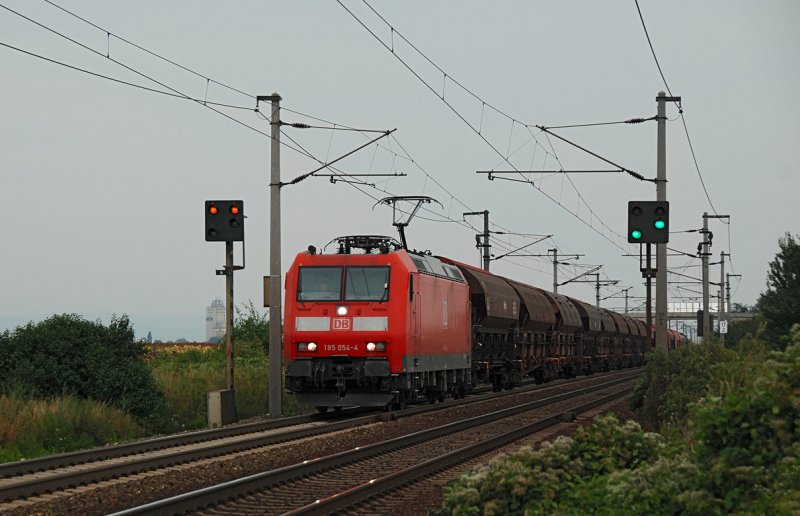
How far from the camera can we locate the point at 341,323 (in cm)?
2320

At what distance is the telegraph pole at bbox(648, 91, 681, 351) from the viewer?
26.6m

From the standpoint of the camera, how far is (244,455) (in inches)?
648

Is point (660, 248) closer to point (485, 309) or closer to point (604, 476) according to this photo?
point (485, 309)

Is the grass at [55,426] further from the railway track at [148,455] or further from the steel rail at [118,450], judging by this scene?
the railway track at [148,455]

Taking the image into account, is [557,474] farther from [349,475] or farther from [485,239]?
[485,239]

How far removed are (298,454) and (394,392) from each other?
679 cm

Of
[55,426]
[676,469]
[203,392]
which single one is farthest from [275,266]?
[676,469]

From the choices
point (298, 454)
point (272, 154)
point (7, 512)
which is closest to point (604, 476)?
point (7, 512)

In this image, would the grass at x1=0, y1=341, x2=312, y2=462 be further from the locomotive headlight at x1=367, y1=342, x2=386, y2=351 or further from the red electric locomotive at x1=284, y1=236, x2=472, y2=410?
the locomotive headlight at x1=367, y1=342, x2=386, y2=351

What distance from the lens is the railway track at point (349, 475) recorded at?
11344 millimetres

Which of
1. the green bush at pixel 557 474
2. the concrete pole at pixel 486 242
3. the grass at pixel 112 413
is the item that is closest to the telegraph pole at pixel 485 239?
the concrete pole at pixel 486 242

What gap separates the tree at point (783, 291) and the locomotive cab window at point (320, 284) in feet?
91.5

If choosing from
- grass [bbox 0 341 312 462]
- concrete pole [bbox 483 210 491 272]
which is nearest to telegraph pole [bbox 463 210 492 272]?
concrete pole [bbox 483 210 491 272]

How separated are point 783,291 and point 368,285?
1264 inches
